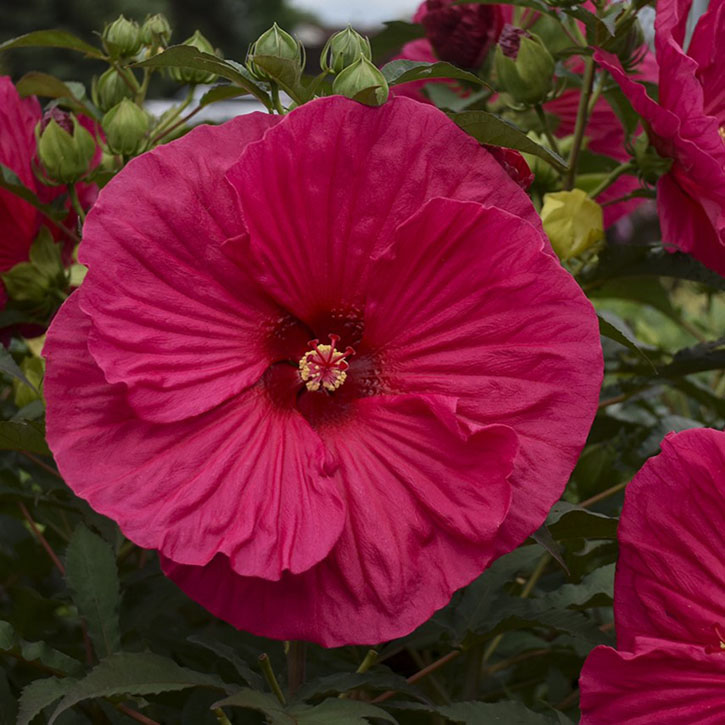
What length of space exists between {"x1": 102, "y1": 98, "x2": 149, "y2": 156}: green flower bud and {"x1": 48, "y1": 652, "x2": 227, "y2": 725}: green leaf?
0.41 m

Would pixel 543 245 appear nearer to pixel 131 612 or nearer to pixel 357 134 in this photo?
pixel 357 134

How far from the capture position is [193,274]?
0.65 m

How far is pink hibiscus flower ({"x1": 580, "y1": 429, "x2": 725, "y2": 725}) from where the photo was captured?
2.17 ft

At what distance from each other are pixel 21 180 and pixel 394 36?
460mm

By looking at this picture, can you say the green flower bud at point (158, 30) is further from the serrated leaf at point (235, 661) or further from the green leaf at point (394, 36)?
the serrated leaf at point (235, 661)

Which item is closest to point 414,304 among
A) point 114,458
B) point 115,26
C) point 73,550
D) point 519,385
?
point 519,385

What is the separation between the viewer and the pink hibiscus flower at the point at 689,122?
758mm

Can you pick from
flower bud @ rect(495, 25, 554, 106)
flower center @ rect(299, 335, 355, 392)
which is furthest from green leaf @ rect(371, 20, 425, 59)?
flower center @ rect(299, 335, 355, 392)

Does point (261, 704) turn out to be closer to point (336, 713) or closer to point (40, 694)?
point (336, 713)

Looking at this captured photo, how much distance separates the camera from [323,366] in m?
0.69

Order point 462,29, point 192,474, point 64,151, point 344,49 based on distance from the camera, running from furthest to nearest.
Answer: point 462,29 → point 64,151 → point 344,49 → point 192,474

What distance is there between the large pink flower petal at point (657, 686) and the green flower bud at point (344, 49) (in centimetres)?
44

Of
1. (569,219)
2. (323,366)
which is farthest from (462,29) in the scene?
(323,366)

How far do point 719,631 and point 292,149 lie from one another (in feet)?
1.42
